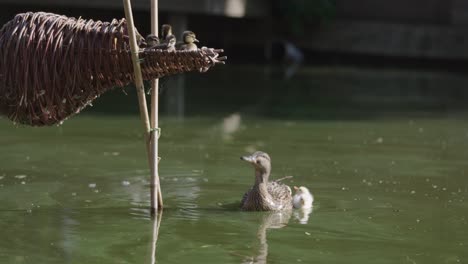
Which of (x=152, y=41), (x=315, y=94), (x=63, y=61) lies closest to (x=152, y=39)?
(x=152, y=41)

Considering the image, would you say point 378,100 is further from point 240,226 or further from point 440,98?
point 240,226

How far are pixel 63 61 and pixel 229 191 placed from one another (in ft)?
7.29

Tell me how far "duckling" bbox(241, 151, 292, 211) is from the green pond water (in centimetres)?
9

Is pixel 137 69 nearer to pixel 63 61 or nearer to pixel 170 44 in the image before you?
pixel 170 44

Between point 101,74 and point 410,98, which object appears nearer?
point 101,74

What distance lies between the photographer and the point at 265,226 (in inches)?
299

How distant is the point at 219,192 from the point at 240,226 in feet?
4.06

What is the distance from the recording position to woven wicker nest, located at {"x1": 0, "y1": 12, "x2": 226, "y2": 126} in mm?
7164

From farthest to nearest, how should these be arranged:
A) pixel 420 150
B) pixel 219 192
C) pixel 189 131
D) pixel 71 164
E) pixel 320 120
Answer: pixel 320 120
pixel 189 131
pixel 420 150
pixel 71 164
pixel 219 192

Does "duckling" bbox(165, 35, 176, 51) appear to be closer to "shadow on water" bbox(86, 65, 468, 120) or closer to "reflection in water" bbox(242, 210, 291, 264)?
"reflection in water" bbox(242, 210, 291, 264)

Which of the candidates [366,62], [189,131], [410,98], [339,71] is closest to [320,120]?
[189,131]

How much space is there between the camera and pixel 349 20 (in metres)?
23.8

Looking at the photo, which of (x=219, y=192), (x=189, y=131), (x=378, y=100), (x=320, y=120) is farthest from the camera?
(x=378, y=100)

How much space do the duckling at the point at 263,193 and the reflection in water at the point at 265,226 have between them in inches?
2.7
